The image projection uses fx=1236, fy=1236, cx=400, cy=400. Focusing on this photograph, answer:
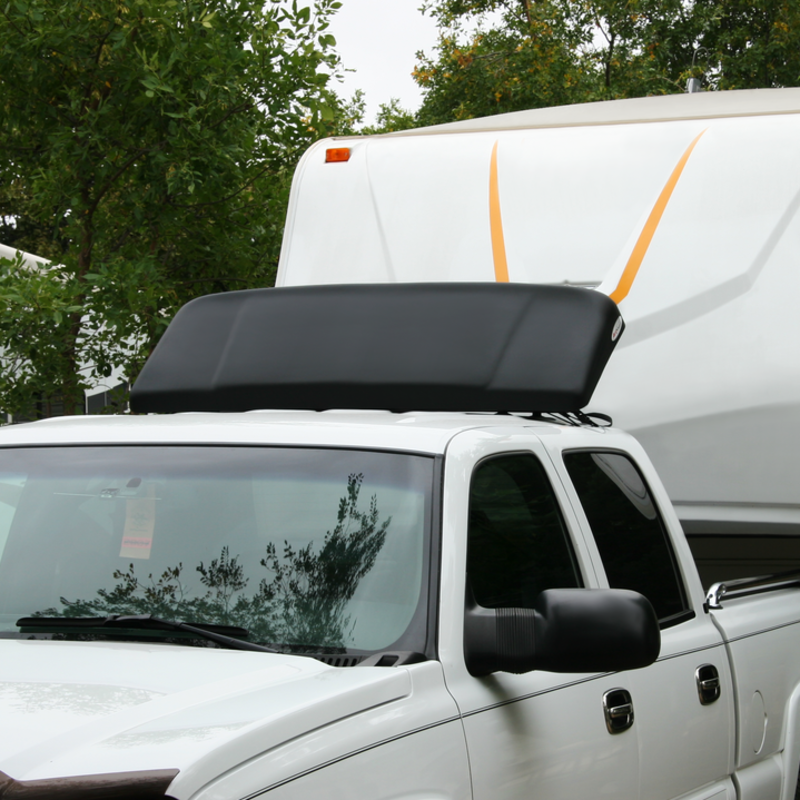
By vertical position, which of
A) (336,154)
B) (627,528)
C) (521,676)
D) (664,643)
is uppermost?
(336,154)

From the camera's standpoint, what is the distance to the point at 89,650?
298 centimetres

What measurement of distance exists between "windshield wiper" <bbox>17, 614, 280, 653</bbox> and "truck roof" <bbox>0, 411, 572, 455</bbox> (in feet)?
1.88

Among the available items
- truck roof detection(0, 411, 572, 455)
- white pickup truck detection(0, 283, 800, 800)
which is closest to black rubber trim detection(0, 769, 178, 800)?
white pickup truck detection(0, 283, 800, 800)

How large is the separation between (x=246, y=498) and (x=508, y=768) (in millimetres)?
976

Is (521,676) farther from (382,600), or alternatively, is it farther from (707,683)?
(707,683)

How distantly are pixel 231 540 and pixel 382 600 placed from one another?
456mm

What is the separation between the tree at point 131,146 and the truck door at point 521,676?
6.67 m

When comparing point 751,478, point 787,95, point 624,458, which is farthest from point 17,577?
point 787,95

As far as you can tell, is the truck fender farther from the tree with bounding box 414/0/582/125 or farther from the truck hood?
the tree with bounding box 414/0/582/125

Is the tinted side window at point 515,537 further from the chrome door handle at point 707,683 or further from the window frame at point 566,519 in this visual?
the chrome door handle at point 707,683

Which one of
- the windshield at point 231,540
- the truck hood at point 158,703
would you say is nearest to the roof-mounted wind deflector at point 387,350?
the windshield at point 231,540

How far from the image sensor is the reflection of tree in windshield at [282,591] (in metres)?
3.04

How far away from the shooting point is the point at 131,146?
1046cm

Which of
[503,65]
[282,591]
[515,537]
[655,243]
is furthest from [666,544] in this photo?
[503,65]
